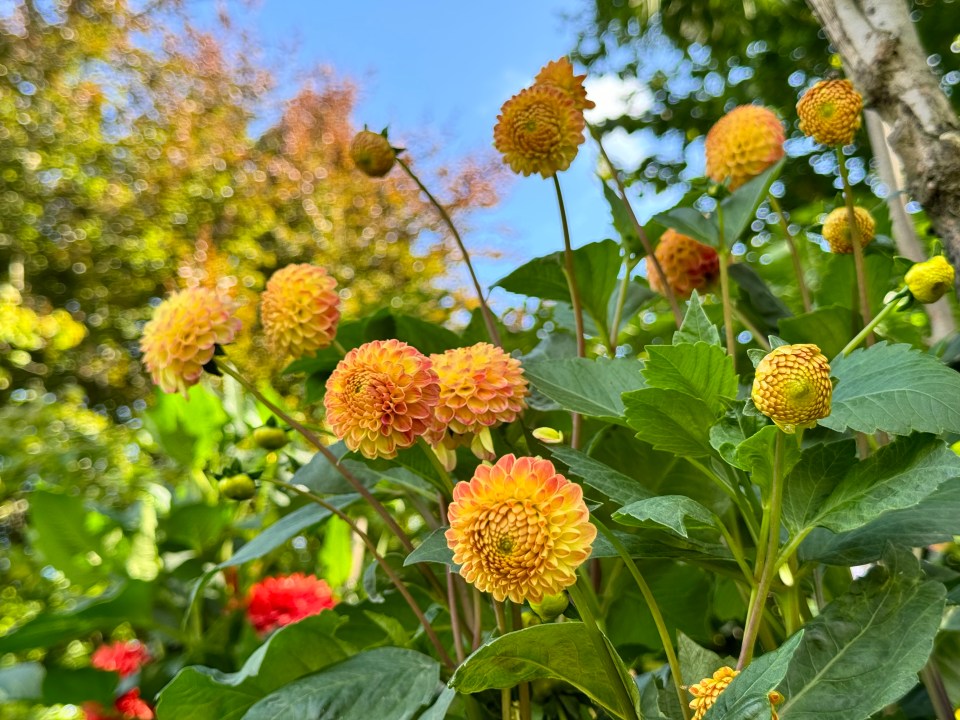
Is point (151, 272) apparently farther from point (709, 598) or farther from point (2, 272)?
point (709, 598)

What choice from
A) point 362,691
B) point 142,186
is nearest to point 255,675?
point 362,691

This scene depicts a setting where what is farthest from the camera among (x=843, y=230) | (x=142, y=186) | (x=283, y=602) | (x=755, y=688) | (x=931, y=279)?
(x=142, y=186)

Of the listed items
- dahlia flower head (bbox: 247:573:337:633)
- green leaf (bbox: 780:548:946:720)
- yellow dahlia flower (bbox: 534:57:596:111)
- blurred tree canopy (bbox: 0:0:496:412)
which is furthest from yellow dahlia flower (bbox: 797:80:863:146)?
blurred tree canopy (bbox: 0:0:496:412)

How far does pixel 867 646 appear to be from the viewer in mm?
327

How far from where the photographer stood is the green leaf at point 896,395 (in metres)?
0.29

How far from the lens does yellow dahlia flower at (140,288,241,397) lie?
0.45 metres

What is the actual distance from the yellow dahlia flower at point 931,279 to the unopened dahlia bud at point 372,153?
1.04 feet

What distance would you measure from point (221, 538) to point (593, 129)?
0.59 metres

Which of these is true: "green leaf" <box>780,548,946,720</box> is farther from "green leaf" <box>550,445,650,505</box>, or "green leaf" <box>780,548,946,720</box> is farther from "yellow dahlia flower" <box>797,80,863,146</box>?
"yellow dahlia flower" <box>797,80,863,146</box>

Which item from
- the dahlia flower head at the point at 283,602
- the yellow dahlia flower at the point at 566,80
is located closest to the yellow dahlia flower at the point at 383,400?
the yellow dahlia flower at the point at 566,80

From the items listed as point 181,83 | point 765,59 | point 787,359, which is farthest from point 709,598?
point 181,83

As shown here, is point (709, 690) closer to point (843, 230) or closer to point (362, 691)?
point (362, 691)

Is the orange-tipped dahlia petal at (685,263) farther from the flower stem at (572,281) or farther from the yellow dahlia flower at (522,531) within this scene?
the yellow dahlia flower at (522,531)

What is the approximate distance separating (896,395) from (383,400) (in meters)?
0.22
